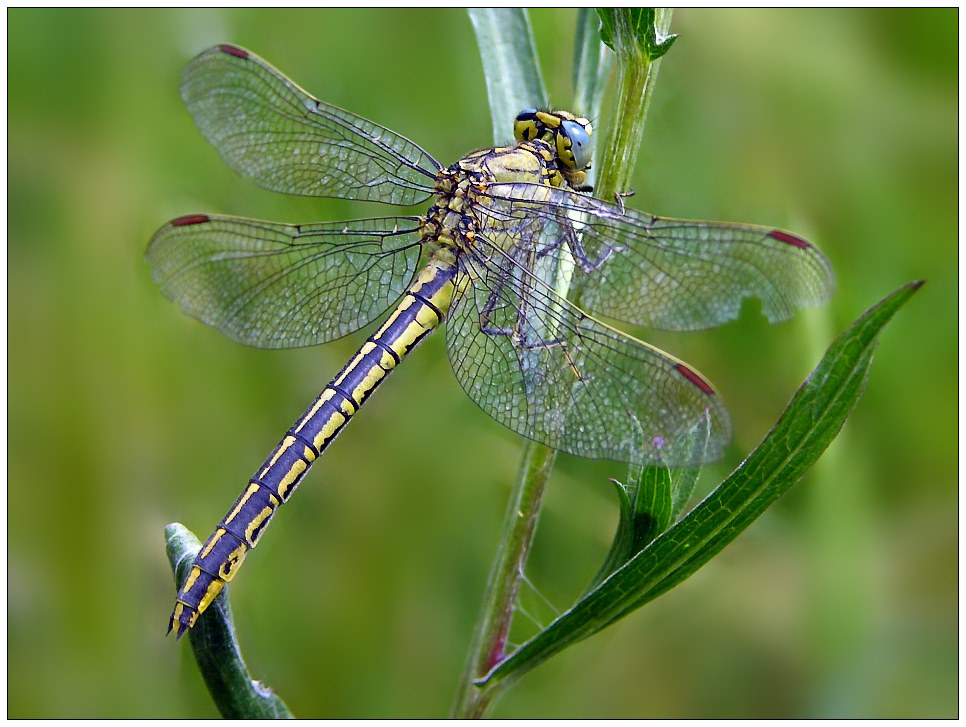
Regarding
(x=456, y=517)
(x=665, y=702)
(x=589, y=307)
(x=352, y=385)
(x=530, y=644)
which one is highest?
(x=589, y=307)

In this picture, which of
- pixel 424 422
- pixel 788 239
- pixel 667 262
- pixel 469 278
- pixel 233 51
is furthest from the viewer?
pixel 424 422

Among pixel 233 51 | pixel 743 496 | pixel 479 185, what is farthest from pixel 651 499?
pixel 233 51

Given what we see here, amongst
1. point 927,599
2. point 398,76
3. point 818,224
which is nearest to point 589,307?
point 818,224

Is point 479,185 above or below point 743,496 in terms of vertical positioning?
above

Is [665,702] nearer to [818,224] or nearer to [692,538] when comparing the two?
[692,538]

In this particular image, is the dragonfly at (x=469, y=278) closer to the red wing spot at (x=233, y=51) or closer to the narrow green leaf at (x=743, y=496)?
the red wing spot at (x=233, y=51)

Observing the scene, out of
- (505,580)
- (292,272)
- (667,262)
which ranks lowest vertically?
(505,580)

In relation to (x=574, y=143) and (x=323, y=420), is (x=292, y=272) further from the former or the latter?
(x=574, y=143)

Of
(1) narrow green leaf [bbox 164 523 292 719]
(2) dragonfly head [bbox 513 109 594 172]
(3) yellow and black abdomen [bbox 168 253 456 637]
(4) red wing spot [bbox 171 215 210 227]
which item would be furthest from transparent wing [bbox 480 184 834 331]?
(1) narrow green leaf [bbox 164 523 292 719]
